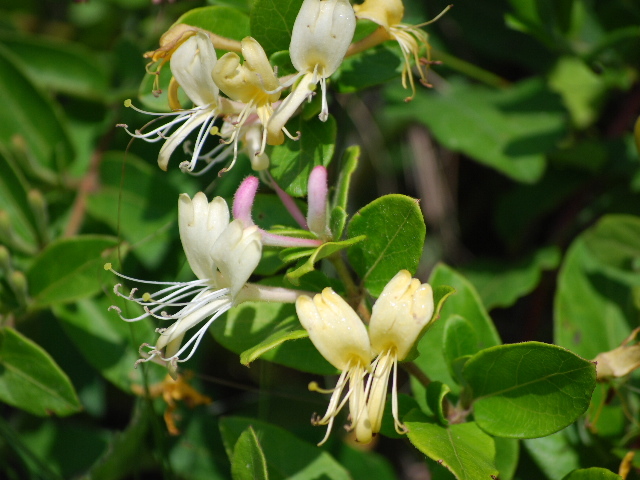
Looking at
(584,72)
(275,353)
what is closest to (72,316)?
(275,353)

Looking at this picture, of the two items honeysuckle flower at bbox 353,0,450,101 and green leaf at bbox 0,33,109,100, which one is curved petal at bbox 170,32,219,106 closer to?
honeysuckle flower at bbox 353,0,450,101

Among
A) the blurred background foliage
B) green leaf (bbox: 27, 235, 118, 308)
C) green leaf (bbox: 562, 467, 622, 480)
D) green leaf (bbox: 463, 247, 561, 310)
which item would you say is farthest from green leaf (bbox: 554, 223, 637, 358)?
green leaf (bbox: 27, 235, 118, 308)

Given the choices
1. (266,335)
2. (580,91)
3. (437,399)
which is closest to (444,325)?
(437,399)

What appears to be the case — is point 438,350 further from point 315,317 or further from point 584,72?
point 584,72

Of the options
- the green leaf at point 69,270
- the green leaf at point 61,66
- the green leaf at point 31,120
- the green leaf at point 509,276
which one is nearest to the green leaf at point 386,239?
the green leaf at point 69,270

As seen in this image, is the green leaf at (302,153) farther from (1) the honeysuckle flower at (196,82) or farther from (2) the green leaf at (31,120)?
(2) the green leaf at (31,120)

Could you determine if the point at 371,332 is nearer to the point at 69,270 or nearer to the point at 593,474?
the point at 593,474
